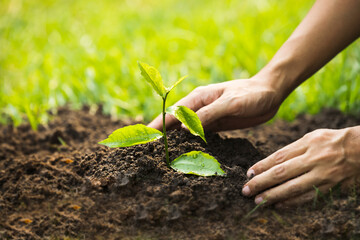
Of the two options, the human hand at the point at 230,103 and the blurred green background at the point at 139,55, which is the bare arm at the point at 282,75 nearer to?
the human hand at the point at 230,103

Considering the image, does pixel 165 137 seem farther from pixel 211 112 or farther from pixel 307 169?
pixel 307 169

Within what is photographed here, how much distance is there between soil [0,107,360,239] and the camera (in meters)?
1.32

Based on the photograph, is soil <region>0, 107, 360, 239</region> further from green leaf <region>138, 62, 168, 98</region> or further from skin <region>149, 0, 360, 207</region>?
green leaf <region>138, 62, 168, 98</region>

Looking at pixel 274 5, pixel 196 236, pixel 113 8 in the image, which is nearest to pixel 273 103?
pixel 196 236

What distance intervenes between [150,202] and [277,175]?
48cm

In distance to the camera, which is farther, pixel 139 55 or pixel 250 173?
pixel 139 55

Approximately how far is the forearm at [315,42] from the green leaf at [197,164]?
63 centimetres

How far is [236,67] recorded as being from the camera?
3.21m

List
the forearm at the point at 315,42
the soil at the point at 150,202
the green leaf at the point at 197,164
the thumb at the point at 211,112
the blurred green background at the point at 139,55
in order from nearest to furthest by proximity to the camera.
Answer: the soil at the point at 150,202 → the green leaf at the point at 197,164 → the thumb at the point at 211,112 → the forearm at the point at 315,42 → the blurred green background at the point at 139,55

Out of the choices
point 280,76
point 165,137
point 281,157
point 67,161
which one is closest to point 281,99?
point 280,76

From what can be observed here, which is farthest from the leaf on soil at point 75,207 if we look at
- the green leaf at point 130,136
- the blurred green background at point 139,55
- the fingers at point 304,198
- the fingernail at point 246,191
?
the blurred green background at point 139,55

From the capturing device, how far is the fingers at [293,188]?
4.39ft

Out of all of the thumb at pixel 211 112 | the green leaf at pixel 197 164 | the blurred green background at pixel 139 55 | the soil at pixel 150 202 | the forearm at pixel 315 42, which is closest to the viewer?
the soil at pixel 150 202

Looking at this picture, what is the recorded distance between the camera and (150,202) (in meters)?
1.35
